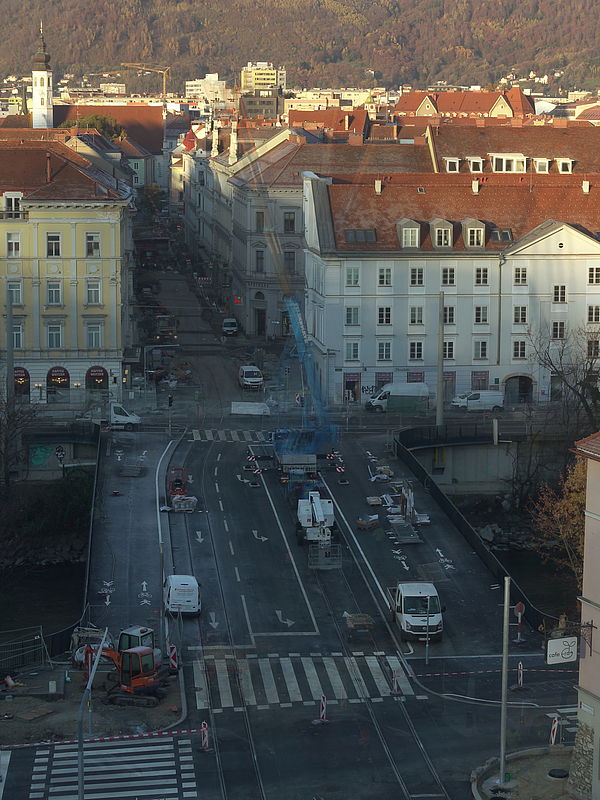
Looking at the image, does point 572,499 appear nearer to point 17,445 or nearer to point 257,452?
point 257,452

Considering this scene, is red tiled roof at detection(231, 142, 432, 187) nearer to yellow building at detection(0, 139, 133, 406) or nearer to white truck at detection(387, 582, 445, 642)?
yellow building at detection(0, 139, 133, 406)

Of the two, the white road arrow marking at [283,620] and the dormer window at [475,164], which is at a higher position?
the dormer window at [475,164]

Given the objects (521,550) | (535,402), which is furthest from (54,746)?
(535,402)

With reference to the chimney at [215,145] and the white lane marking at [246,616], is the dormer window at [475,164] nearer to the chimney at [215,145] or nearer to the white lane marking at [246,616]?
the chimney at [215,145]

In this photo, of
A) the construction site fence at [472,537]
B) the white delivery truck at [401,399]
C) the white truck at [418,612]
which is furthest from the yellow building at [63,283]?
the white truck at [418,612]

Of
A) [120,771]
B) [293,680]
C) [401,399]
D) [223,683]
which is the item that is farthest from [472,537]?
[401,399]

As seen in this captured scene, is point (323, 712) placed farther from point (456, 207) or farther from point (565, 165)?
point (565, 165)

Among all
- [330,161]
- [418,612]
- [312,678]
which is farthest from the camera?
[330,161]
